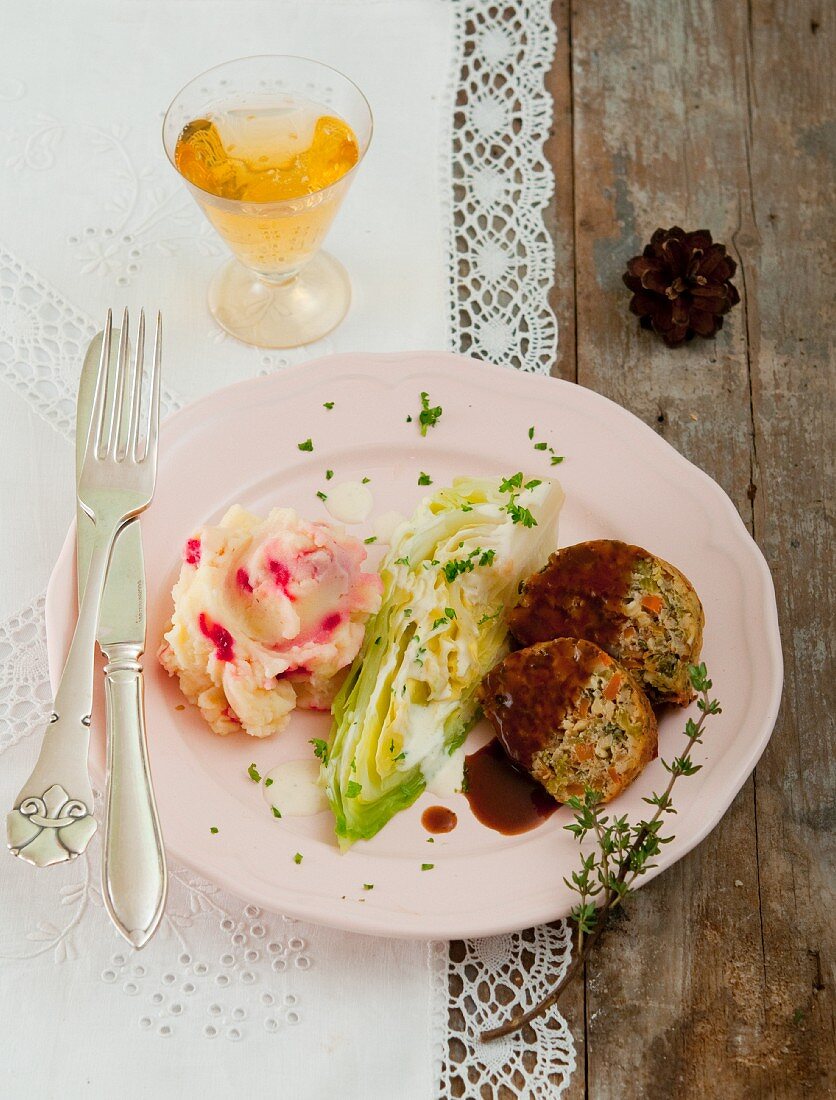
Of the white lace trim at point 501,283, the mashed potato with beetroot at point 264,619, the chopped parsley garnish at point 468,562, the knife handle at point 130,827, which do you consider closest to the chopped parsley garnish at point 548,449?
the chopped parsley garnish at point 468,562

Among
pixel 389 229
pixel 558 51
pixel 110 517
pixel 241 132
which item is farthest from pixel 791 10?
pixel 110 517

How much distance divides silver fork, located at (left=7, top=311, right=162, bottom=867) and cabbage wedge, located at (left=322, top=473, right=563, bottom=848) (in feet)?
1.82

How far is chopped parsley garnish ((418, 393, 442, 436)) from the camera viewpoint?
10.1 feet

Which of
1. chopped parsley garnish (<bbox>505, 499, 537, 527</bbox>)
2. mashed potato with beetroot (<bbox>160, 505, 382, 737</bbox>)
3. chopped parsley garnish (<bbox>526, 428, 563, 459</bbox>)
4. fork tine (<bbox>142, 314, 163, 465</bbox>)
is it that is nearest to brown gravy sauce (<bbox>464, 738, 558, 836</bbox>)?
mashed potato with beetroot (<bbox>160, 505, 382, 737</bbox>)

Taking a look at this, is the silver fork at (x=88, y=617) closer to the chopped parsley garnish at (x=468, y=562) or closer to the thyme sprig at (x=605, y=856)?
the chopped parsley garnish at (x=468, y=562)

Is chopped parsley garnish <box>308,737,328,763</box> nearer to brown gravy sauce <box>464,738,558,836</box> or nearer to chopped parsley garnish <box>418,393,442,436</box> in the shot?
brown gravy sauce <box>464,738,558,836</box>

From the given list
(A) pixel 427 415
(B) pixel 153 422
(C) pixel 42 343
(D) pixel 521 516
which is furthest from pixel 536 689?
(C) pixel 42 343

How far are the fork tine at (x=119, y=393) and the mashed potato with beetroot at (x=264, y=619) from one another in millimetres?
412

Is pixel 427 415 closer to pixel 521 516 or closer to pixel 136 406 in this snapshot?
pixel 521 516

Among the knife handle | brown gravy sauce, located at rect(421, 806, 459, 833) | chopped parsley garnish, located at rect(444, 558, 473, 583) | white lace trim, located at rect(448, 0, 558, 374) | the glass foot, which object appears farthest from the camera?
white lace trim, located at rect(448, 0, 558, 374)

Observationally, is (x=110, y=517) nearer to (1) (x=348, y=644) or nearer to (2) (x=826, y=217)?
(1) (x=348, y=644)

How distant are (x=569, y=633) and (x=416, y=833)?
574 millimetres

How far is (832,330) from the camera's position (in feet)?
11.9

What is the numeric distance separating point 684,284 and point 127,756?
2.21 m
